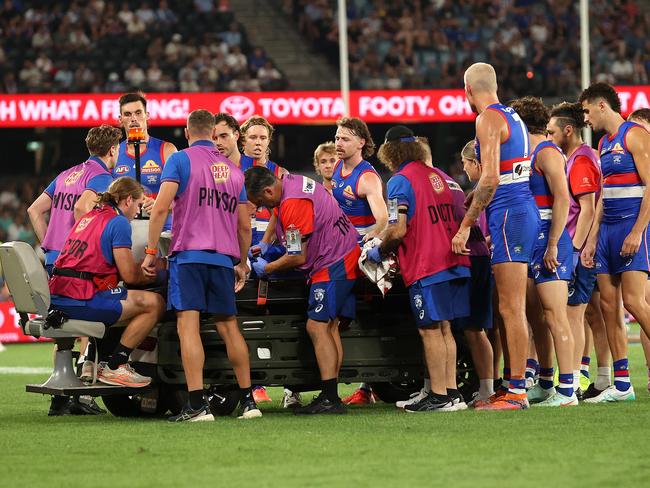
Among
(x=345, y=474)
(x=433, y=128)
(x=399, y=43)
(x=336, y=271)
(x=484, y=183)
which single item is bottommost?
(x=345, y=474)

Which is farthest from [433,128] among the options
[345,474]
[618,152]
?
[345,474]

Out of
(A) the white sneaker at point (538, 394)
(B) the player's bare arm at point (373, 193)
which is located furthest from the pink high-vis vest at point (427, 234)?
(A) the white sneaker at point (538, 394)

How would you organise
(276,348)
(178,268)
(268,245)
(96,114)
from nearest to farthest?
1. (178,268)
2. (276,348)
3. (268,245)
4. (96,114)

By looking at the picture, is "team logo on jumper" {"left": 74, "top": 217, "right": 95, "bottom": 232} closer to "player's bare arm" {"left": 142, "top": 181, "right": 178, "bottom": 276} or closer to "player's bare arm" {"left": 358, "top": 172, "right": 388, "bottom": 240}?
"player's bare arm" {"left": 142, "top": 181, "right": 178, "bottom": 276}

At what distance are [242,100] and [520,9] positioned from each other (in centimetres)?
760

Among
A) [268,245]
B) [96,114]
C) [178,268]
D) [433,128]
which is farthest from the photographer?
[433,128]

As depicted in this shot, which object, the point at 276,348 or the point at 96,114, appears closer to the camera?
the point at 276,348

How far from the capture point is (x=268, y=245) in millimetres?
8656

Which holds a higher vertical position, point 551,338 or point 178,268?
point 178,268

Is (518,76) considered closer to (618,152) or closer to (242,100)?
(242,100)

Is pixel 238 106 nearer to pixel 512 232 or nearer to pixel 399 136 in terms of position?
pixel 399 136

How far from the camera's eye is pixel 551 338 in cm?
869

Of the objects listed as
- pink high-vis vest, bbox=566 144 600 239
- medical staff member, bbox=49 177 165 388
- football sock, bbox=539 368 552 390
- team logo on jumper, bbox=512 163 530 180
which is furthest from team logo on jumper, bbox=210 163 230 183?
football sock, bbox=539 368 552 390

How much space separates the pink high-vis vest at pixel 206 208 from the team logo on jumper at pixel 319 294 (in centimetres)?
59
